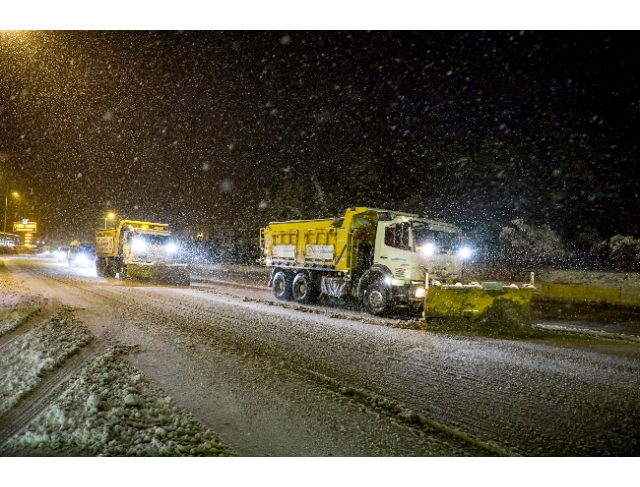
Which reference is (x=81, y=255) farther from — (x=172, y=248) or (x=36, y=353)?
(x=36, y=353)

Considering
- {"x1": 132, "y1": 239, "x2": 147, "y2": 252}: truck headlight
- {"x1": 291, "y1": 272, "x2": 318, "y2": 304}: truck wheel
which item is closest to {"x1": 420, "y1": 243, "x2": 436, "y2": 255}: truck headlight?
{"x1": 291, "y1": 272, "x2": 318, "y2": 304}: truck wheel

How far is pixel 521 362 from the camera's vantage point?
7.32 meters

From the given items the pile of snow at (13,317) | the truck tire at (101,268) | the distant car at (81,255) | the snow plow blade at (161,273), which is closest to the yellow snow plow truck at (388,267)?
the snow plow blade at (161,273)

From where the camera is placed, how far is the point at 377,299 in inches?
494

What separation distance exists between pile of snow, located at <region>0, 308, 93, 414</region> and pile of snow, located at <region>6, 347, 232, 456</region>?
2.81 feet

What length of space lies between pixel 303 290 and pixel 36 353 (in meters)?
9.07

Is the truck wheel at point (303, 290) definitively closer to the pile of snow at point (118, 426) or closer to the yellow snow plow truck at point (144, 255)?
the yellow snow plow truck at point (144, 255)

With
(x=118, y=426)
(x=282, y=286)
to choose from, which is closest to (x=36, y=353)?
(x=118, y=426)

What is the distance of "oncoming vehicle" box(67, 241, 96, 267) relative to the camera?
124 ft

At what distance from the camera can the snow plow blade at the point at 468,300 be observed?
35.3 feet

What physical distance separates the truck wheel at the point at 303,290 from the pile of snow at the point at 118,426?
970cm

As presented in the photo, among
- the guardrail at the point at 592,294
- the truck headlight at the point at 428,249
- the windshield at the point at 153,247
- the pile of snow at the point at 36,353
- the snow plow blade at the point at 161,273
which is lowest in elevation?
the pile of snow at the point at 36,353
